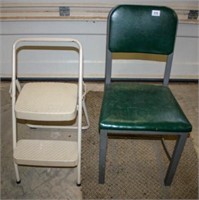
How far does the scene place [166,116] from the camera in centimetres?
110

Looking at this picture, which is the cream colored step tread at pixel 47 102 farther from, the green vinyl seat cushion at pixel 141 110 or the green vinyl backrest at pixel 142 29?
the green vinyl backrest at pixel 142 29

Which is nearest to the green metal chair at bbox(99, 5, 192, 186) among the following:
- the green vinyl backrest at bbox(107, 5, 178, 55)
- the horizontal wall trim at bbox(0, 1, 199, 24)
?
the green vinyl backrest at bbox(107, 5, 178, 55)

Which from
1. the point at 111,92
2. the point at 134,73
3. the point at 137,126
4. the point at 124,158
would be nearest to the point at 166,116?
the point at 137,126

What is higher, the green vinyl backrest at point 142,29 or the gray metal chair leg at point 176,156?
the green vinyl backrest at point 142,29

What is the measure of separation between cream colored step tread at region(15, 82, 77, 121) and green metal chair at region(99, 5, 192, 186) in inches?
7.2

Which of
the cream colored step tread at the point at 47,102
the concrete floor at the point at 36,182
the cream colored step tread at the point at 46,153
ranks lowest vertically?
the concrete floor at the point at 36,182

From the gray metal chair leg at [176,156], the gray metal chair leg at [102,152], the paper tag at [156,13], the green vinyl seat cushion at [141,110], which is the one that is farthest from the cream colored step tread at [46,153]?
the paper tag at [156,13]

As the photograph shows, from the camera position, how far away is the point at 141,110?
1.13 metres

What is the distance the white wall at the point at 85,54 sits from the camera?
1.88 m

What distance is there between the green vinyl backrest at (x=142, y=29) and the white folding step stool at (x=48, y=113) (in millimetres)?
246

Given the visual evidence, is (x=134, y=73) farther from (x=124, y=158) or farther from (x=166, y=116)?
(x=166, y=116)

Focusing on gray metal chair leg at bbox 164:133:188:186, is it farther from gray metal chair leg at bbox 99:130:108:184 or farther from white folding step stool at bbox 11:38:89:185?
white folding step stool at bbox 11:38:89:185

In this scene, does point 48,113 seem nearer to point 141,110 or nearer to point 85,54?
point 141,110

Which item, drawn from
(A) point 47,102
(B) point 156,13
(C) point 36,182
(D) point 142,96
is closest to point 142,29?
(B) point 156,13
